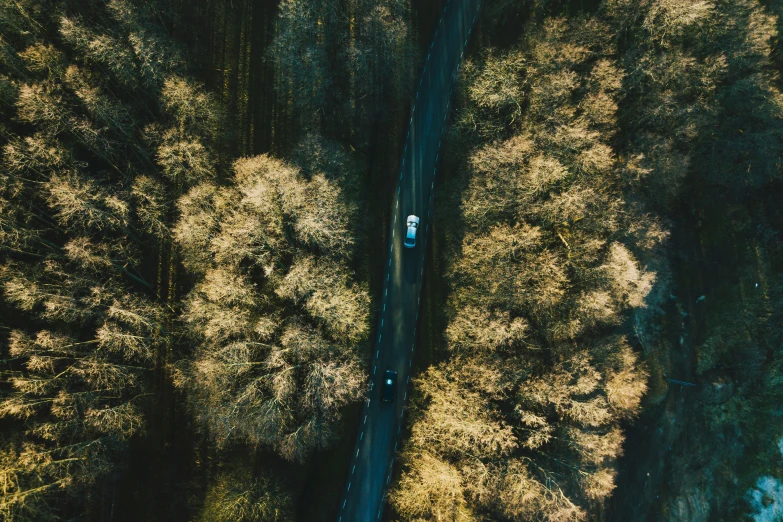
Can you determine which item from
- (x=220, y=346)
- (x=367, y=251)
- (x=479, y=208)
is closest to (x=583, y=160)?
(x=479, y=208)

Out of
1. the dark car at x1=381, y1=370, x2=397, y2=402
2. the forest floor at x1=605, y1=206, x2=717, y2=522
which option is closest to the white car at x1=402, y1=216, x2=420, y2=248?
the dark car at x1=381, y1=370, x2=397, y2=402

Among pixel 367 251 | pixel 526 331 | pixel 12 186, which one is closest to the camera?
pixel 12 186

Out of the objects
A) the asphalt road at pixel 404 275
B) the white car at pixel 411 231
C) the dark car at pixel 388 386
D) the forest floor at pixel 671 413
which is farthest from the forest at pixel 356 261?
the white car at pixel 411 231

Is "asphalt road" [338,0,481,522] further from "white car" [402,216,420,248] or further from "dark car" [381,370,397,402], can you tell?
"white car" [402,216,420,248]

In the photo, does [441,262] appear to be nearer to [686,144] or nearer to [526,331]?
[526,331]

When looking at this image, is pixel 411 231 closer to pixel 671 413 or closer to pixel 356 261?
pixel 356 261

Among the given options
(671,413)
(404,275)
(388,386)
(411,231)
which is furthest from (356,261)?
(671,413)

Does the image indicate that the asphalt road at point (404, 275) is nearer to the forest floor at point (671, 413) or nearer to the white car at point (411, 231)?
the white car at point (411, 231)
